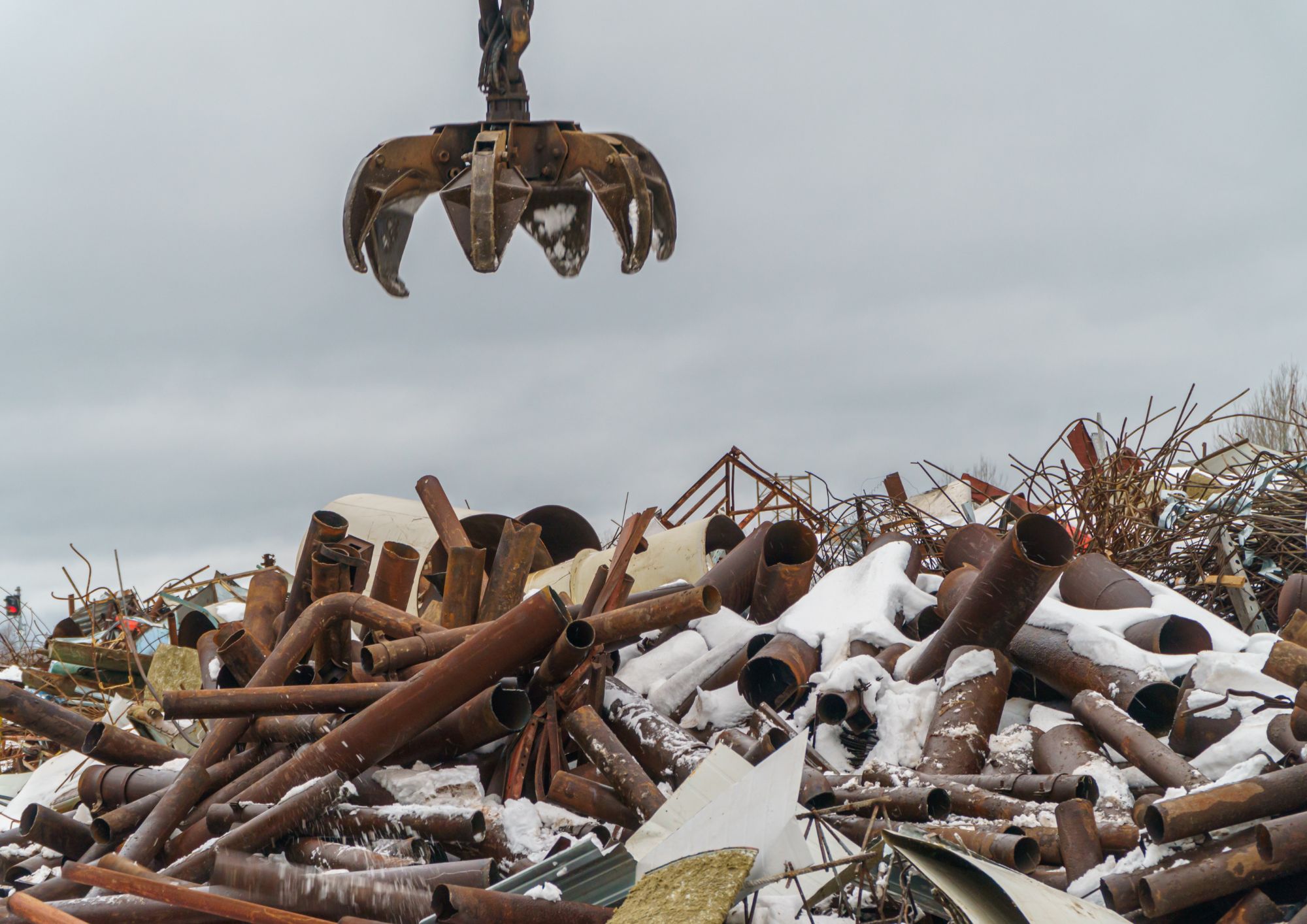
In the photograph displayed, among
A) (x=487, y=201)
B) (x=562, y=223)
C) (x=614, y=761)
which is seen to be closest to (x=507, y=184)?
(x=487, y=201)

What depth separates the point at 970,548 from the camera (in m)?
5.92

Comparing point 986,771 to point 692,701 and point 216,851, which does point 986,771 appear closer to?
point 692,701

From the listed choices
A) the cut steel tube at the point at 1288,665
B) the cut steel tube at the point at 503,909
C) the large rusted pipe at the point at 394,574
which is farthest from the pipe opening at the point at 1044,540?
the large rusted pipe at the point at 394,574

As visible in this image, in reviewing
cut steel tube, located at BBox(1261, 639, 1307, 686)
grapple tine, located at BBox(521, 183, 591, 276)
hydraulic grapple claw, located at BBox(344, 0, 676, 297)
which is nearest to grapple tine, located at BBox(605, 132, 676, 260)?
hydraulic grapple claw, located at BBox(344, 0, 676, 297)

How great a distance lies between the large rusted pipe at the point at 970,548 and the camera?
5.89 meters

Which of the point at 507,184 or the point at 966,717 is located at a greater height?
the point at 507,184

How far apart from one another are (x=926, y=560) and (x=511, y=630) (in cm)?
422

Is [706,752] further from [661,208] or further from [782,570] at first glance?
[661,208]

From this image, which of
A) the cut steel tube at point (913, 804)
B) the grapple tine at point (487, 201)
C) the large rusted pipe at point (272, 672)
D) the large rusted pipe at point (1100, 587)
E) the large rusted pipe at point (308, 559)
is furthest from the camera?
the large rusted pipe at point (308, 559)

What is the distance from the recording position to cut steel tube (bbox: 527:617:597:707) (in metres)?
3.90

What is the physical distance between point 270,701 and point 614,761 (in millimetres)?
1279

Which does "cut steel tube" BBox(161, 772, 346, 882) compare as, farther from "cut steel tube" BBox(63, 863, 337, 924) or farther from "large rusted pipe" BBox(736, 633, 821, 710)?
"large rusted pipe" BBox(736, 633, 821, 710)

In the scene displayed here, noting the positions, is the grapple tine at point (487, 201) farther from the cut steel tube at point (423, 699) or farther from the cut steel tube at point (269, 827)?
the cut steel tube at point (269, 827)

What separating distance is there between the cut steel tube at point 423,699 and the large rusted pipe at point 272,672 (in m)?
0.40
